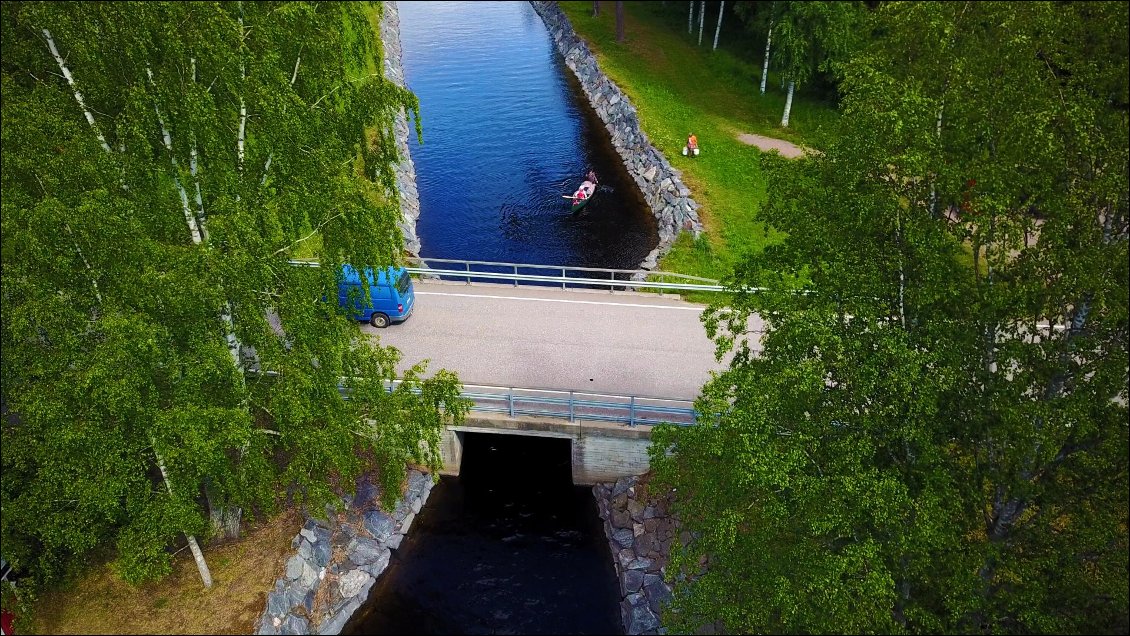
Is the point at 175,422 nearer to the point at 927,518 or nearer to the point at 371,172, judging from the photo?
the point at 371,172

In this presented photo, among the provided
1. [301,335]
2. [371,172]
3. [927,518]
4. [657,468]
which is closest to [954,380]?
[927,518]

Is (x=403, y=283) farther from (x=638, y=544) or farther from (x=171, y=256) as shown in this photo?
(x=171, y=256)

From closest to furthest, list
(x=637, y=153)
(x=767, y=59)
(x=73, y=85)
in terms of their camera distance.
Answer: (x=73, y=85) → (x=637, y=153) → (x=767, y=59)

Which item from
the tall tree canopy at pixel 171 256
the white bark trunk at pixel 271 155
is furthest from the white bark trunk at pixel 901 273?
the white bark trunk at pixel 271 155

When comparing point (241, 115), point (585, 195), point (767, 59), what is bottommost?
point (585, 195)

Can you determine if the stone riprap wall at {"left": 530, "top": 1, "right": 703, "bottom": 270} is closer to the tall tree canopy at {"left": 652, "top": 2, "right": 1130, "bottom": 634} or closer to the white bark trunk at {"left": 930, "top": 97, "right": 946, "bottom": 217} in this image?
the tall tree canopy at {"left": 652, "top": 2, "right": 1130, "bottom": 634}

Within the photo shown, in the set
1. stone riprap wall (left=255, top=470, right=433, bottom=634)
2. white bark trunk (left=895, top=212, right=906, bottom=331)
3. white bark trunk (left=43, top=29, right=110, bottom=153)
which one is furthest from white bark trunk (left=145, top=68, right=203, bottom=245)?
white bark trunk (left=895, top=212, right=906, bottom=331)

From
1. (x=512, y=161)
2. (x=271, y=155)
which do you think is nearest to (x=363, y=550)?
(x=271, y=155)
